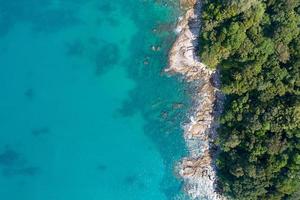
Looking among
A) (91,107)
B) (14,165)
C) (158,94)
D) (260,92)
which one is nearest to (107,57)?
(91,107)

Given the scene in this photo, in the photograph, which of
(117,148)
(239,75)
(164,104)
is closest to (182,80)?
(164,104)

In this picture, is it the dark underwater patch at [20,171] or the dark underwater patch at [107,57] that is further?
the dark underwater patch at [107,57]

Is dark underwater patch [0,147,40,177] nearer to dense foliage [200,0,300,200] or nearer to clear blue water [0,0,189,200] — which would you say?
clear blue water [0,0,189,200]

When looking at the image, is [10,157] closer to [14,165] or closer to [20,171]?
[14,165]

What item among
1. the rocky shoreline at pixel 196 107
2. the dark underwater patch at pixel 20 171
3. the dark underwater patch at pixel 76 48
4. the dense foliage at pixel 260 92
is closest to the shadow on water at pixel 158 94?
the rocky shoreline at pixel 196 107

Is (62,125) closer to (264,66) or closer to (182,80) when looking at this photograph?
(182,80)

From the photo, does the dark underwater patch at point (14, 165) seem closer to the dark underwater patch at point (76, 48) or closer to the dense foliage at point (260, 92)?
the dark underwater patch at point (76, 48)

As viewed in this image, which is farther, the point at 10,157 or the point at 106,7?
the point at 106,7
